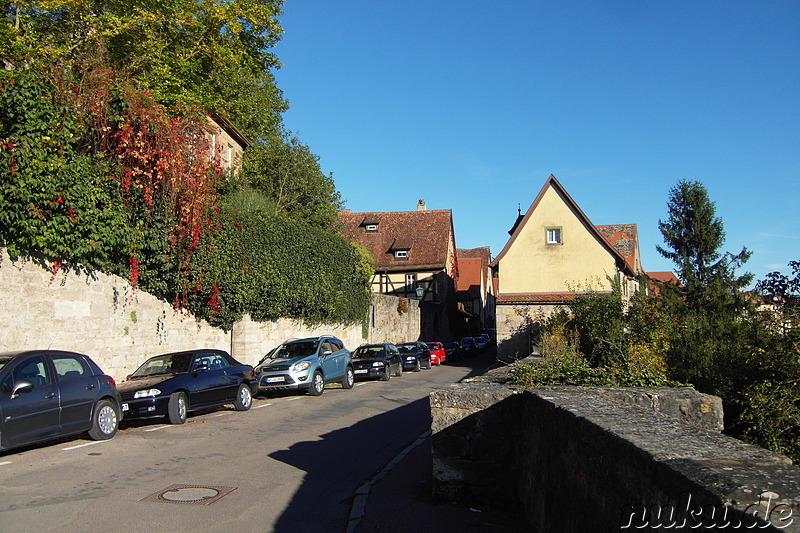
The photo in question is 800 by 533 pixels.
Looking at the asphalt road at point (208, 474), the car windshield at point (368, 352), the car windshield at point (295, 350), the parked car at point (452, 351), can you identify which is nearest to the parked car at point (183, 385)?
the asphalt road at point (208, 474)

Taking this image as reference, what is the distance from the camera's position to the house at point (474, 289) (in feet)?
227

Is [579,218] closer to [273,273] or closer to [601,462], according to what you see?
[273,273]

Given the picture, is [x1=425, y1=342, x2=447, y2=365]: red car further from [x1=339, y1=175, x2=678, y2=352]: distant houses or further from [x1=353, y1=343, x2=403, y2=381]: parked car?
[x1=353, y1=343, x2=403, y2=381]: parked car

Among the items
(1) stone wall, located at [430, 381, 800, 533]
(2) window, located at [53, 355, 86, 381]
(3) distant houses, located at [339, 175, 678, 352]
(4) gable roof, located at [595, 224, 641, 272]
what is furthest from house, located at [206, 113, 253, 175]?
(1) stone wall, located at [430, 381, 800, 533]

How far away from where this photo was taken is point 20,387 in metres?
9.80

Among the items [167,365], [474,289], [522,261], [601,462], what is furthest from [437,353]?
[601,462]

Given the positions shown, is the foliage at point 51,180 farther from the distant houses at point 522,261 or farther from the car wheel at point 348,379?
the distant houses at point 522,261

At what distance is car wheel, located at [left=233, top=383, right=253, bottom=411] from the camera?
1595 centimetres

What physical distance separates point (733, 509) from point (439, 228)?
52.3 m

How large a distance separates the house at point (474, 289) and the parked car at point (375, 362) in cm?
3575

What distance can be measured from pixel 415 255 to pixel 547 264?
18.0m

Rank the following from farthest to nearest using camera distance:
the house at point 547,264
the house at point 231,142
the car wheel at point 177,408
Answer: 1. the house at point 547,264
2. the house at point 231,142
3. the car wheel at point 177,408

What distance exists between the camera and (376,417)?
1513cm

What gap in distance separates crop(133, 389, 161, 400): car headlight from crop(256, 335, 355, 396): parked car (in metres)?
5.86
